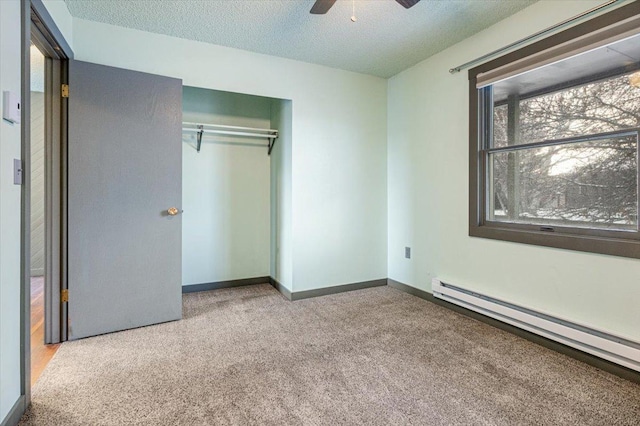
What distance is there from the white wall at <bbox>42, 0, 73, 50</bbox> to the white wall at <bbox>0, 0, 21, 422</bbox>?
0.65 metres

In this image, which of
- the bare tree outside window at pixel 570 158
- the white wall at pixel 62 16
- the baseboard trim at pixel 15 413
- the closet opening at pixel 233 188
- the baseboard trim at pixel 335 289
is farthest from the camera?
the closet opening at pixel 233 188

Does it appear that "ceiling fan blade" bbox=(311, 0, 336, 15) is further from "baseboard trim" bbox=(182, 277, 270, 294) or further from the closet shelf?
"baseboard trim" bbox=(182, 277, 270, 294)

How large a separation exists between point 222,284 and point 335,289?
1.33m

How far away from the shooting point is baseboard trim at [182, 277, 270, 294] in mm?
3584

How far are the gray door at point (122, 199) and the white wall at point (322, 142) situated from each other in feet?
1.44

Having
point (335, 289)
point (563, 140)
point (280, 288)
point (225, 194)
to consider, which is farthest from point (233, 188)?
point (563, 140)

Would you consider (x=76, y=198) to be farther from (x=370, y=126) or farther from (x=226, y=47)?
(x=370, y=126)

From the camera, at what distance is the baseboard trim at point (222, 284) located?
3.58 metres

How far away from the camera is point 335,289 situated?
11.8 ft

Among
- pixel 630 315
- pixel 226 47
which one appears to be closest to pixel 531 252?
pixel 630 315

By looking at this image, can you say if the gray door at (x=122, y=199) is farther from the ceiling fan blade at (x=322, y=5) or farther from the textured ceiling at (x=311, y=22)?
the ceiling fan blade at (x=322, y=5)

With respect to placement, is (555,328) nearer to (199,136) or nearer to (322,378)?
(322,378)

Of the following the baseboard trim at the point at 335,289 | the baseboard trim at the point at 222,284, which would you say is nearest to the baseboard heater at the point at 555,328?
the baseboard trim at the point at 335,289

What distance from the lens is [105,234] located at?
2.49m
